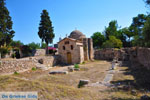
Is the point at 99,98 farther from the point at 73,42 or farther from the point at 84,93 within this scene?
the point at 73,42

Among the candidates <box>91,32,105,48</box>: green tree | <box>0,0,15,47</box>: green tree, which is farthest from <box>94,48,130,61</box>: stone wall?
<box>91,32,105,48</box>: green tree


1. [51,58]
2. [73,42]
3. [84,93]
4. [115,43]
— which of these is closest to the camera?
[84,93]

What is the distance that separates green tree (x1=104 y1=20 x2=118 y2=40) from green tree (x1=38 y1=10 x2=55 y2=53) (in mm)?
29148

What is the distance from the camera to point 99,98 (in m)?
4.75

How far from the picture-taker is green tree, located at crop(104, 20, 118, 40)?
4551cm

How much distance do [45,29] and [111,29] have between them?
106ft

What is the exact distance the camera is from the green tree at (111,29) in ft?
149

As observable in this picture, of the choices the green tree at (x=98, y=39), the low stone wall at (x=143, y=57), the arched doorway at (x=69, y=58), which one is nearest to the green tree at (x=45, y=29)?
the arched doorway at (x=69, y=58)

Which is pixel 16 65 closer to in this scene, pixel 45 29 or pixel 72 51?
pixel 72 51

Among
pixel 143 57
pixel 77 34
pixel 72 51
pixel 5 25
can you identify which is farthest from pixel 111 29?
pixel 5 25

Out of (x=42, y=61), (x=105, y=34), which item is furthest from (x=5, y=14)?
(x=105, y=34)

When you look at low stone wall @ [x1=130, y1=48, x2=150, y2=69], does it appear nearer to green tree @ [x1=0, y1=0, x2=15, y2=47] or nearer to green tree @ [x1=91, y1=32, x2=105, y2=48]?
green tree @ [x1=0, y1=0, x2=15, y2=47]

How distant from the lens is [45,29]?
24.6 m

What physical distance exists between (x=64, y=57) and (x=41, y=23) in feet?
32.6
